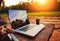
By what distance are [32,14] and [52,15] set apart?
0.52m

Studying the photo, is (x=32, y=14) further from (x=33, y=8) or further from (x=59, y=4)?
(x=59, y=4)

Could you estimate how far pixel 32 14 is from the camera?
3512 mm

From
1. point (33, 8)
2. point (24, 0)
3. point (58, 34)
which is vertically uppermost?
point (24, 0)

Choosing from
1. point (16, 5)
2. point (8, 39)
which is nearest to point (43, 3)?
point (16, 5)

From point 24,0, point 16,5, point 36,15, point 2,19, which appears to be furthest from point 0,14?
point 36,15

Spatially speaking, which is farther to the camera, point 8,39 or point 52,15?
point 52,15

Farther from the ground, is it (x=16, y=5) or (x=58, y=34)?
(x=16, y=5)

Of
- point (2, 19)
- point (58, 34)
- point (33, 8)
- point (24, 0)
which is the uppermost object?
point (24, 0)

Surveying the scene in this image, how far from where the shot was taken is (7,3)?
11.2 ft

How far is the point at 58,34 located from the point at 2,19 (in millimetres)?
1446

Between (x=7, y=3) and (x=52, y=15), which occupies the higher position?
(x=7, y=3)

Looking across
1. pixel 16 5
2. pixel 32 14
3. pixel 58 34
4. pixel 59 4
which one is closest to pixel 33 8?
pixel 32 14

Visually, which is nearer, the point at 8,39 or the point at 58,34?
the point at 8,39

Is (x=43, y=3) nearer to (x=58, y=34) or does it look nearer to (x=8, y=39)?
(x=58, y=34)
